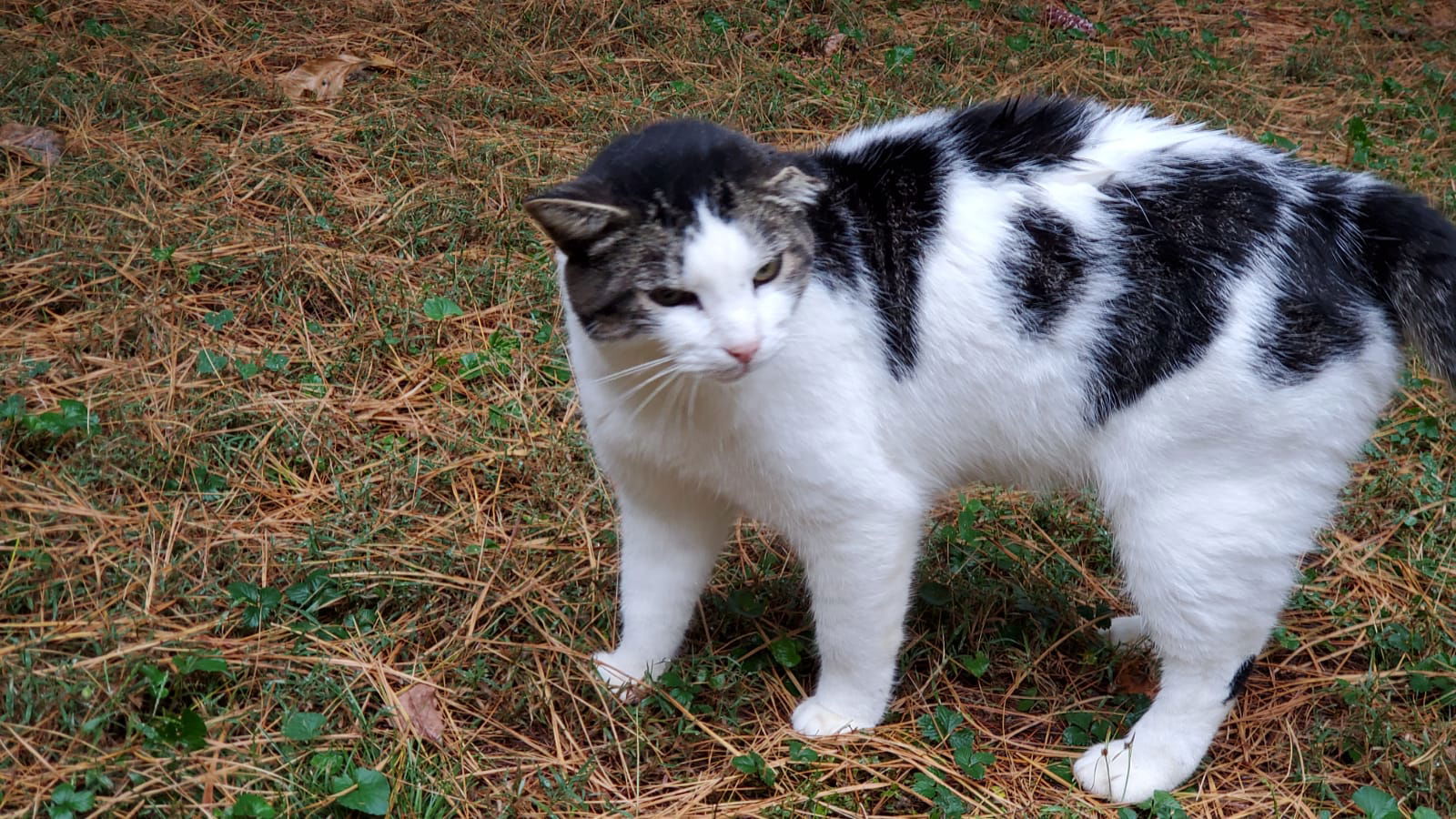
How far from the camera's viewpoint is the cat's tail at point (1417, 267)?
2375mm

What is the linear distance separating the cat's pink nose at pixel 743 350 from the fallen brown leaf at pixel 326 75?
353cm

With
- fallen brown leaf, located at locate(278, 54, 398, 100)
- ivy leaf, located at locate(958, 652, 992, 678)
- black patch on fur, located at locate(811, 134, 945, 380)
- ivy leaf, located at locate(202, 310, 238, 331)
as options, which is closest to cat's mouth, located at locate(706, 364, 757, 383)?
black patch on fur, located at locate(811, 134, 945, 380)

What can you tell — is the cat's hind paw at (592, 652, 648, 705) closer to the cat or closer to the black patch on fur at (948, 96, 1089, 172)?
the cat

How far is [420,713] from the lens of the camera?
2615mm

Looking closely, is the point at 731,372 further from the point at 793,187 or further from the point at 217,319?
the point at 217,319

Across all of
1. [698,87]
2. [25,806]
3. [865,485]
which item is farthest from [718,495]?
[698,87]

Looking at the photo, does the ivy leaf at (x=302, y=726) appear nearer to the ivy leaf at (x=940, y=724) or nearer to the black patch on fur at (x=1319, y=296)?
the ivy leaf at (x=940, y=724)

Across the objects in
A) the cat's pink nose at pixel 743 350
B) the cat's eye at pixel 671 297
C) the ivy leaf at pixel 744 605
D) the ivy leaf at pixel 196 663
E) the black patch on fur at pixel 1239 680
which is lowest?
the ivy leaf at pixel 744 605

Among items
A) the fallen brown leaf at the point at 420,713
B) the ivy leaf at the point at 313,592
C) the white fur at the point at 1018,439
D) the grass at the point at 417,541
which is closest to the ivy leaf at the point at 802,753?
the grass at the point at 417,541

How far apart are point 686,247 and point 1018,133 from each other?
2.94 feet

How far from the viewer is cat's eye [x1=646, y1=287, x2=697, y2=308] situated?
2.15 m

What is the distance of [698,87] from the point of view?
5191 millimetres

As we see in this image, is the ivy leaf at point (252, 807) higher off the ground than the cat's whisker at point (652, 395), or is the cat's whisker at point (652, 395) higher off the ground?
the cat's whisker at point (652, 395)

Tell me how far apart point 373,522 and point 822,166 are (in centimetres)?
153
